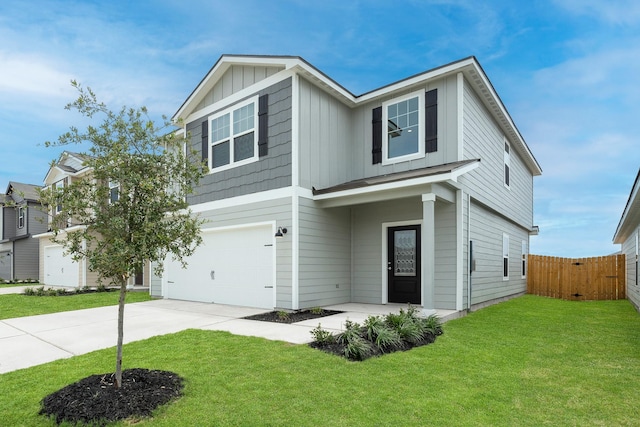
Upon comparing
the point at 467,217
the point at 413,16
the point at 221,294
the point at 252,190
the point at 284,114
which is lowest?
the point at 221,294

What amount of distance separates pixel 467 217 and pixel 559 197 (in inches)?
413

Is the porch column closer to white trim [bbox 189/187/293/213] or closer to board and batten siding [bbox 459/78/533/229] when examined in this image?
board and batten siding [bbox 459/78/533/229]

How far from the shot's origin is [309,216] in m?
8.64

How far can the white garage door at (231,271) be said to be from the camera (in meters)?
8.98

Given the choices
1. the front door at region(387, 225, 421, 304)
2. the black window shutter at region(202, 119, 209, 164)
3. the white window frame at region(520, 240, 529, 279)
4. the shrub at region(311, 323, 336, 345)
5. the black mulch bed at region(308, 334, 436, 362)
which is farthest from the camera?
the white window frame at region(520, 240, 529, 279)

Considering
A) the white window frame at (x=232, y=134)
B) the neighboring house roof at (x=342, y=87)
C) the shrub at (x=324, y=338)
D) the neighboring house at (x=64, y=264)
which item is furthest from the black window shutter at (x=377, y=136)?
the neighboring house at (x=64, y=264)

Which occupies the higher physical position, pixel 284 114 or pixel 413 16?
pixel 413 16

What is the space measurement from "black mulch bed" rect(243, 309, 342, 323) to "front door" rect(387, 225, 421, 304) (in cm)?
192

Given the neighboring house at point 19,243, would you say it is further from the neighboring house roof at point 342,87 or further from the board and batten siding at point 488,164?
the board and batten siding at point 488,164

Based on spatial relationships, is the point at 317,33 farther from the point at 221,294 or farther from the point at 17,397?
the point at 17,397

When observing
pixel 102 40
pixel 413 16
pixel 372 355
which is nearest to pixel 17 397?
pixel 372 355

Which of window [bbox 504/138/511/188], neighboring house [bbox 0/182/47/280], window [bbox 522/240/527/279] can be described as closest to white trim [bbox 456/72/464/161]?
window [bbox 504/138/511/188]

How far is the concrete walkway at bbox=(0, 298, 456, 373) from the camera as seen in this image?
5.29m

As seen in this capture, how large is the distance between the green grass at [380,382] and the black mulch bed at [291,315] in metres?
1.53
